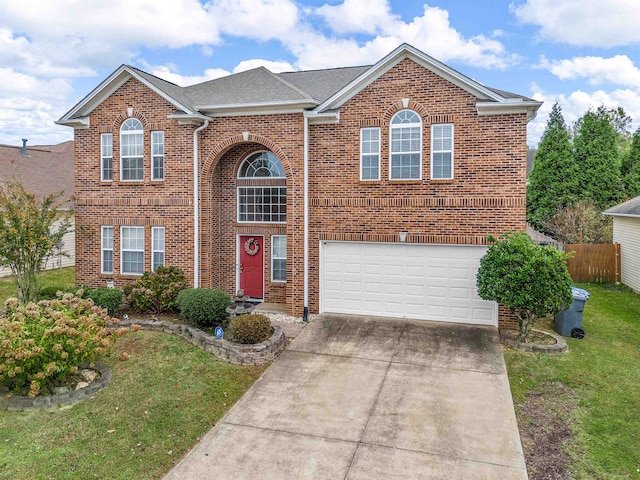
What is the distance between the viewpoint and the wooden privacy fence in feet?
59.3

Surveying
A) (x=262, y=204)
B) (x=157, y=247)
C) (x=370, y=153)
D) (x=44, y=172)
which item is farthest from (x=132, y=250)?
(x=44, y=172)

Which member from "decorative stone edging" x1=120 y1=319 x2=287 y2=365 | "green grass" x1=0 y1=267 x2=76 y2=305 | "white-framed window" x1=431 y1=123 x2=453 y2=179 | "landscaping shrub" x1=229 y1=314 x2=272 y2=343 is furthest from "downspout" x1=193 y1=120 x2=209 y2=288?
"green grass" x1=0 y1=267 x2=76 y2=305

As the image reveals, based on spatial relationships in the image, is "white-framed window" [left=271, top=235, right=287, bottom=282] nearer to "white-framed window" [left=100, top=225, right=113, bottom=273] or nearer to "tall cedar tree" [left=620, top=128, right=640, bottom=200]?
"white-framed window" [left=100, top=225, right=113, bottom=273]

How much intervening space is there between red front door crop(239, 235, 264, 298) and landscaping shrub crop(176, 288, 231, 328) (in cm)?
271

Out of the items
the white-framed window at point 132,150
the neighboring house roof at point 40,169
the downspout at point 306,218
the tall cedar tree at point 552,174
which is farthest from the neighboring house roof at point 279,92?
the tall cedar tree at point 552,174

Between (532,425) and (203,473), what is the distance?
4.75 m

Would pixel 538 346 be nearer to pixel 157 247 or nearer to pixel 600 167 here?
pixel 157 247

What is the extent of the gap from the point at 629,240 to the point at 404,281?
10.9m

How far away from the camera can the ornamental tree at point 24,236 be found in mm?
11453

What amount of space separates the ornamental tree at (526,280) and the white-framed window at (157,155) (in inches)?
368

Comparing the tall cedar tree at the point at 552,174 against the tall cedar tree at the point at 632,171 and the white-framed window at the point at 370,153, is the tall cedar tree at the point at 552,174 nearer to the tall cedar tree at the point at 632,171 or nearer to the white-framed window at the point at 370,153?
the tall cedar tree at the point at 632,171

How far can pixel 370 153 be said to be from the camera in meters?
12.2

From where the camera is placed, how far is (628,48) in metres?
26.9

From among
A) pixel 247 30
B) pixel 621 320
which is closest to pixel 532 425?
pixel 621 320
